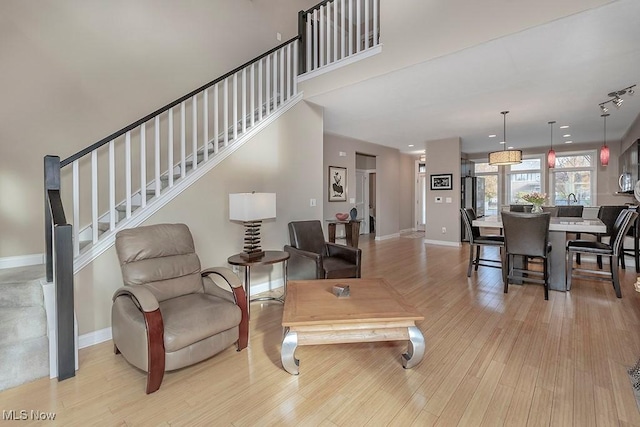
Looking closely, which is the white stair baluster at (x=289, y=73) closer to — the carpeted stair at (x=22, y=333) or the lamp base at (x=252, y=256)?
the lamp base at (x=252, y=256)

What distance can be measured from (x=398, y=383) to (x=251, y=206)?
1.97m

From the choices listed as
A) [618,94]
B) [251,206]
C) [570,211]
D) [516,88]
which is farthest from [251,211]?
[570,211]

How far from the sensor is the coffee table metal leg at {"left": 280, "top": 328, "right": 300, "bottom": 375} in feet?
6.45

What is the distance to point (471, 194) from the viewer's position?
8.27 metres

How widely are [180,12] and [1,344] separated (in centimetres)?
405

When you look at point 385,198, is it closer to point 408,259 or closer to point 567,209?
→ point 408,259

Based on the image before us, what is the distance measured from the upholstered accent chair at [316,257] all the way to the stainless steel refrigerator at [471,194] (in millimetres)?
4936

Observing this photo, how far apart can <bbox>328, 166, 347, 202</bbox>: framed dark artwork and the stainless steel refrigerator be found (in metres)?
3.09

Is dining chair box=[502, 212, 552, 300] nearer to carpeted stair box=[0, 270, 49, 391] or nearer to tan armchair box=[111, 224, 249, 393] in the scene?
tan armchair box=[111, 224, 249, 393]

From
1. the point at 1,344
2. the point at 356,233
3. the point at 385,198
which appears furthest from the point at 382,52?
the point at 385,198

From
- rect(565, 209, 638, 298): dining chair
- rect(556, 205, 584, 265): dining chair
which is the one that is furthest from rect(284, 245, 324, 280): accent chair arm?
rect(556, 205, 584, 265): dining chair

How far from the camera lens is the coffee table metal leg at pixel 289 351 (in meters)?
1.97

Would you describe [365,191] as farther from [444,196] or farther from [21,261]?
[21,261]

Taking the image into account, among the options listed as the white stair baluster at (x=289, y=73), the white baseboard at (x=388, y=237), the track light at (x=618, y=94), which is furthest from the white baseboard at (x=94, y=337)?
the white baseboard at (x=388, y=237)
